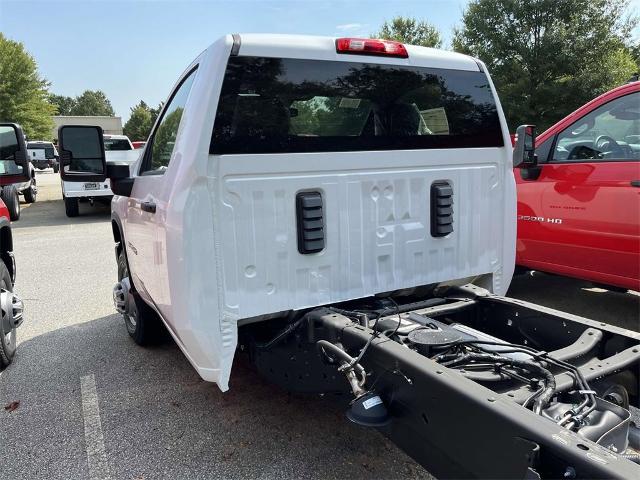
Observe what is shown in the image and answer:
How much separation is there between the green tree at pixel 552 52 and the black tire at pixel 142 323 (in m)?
20.6

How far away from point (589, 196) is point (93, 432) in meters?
4.06

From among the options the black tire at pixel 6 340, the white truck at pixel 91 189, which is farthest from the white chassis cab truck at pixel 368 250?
the white truck at pixel 91 189

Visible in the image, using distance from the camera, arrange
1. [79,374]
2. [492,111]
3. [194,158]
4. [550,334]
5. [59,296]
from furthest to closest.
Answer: [59,296]
[79,374]
[492,111]
[550,334]
[194,158]

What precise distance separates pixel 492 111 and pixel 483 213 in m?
0.62

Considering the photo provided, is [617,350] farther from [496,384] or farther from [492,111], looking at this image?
[492,111]

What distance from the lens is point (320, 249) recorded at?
2.57 meters

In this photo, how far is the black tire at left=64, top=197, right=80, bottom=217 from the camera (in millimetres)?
13109

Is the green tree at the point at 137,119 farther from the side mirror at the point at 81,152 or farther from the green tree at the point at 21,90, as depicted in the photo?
the side mirror at the point at 81,152

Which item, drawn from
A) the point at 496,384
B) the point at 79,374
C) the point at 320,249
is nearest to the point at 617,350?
the point at 496,384

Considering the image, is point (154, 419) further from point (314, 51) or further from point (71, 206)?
point (71, 206)

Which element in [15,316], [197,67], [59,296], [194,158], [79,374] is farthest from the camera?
[59,296]

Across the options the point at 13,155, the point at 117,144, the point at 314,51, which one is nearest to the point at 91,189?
the point at 117,144

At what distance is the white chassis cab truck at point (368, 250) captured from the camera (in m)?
1.85

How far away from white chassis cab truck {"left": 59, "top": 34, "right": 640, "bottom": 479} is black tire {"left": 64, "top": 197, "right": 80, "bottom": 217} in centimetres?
1110
